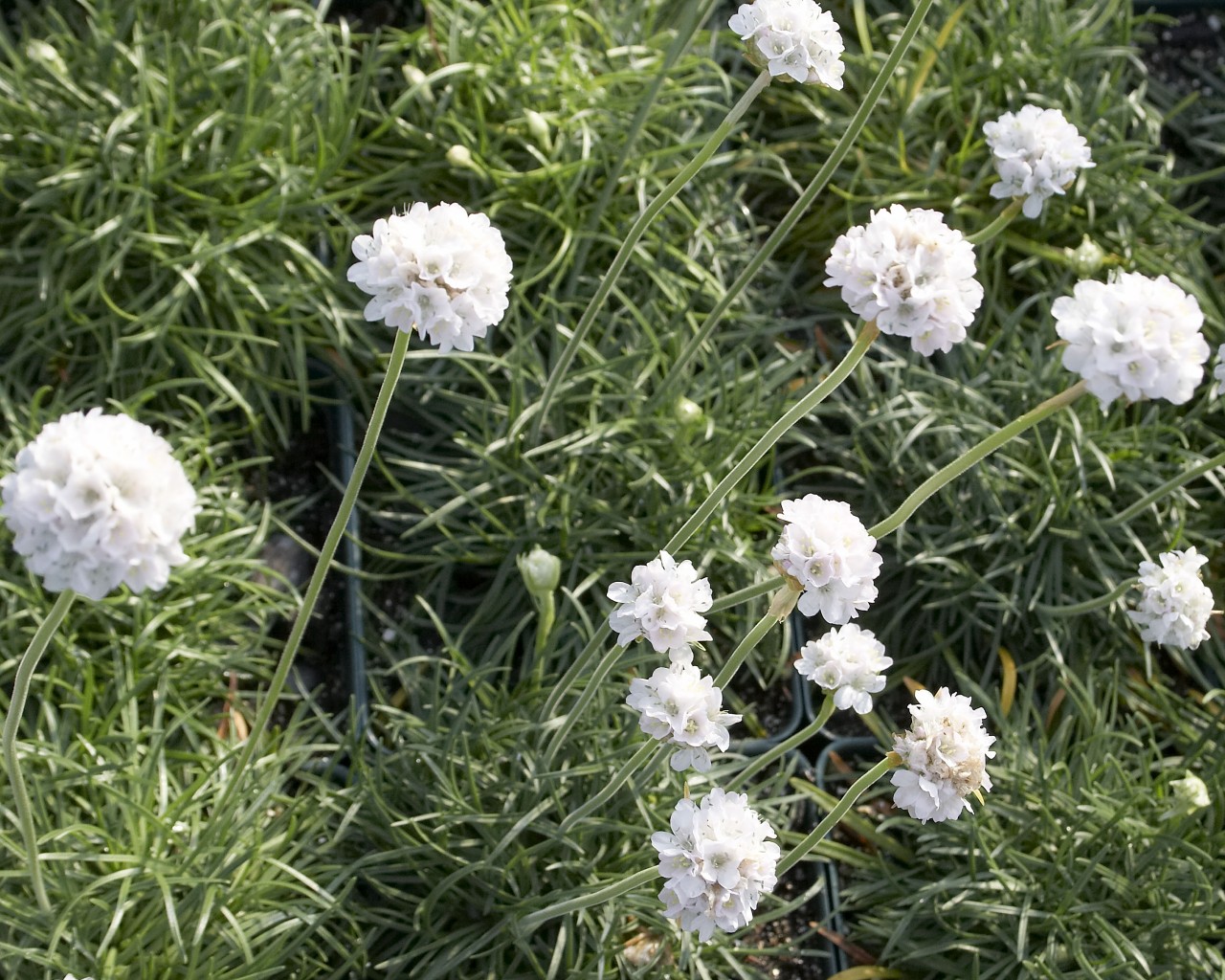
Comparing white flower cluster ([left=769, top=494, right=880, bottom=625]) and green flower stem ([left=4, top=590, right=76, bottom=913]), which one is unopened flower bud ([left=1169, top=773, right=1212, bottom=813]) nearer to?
white flower cluster ([left=769, top=494, right=880, bottom=625])

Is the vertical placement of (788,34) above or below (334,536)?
above

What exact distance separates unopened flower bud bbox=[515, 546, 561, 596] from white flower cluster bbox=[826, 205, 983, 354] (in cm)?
69

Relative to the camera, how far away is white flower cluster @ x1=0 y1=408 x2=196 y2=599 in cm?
100

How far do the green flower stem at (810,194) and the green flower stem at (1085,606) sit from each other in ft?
2.46

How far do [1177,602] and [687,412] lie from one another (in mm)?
833

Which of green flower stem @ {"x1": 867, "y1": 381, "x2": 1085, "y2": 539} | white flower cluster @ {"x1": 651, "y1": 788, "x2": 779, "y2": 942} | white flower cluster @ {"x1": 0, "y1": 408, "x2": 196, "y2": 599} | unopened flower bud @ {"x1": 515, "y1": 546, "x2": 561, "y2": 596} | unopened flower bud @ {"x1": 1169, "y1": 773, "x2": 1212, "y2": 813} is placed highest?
green flower stem @ {"x1": 867, "y1": 381, "x2": 1085, "y2": 539}

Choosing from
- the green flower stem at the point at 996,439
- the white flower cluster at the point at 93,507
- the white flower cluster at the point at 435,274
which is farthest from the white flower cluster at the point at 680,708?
the white flower cluster at the point at 93,507

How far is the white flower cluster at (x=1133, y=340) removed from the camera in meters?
1.26

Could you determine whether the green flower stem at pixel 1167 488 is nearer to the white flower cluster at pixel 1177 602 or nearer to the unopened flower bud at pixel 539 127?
the white flower cluster at pixel 1177 602

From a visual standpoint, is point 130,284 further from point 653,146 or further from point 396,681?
point 653,146

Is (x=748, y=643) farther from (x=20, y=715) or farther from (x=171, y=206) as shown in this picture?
(x=171, y=206)

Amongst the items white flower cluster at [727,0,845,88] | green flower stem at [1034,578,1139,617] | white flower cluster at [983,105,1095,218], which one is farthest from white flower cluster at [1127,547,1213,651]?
white flower cluster at [727,0,845,88]

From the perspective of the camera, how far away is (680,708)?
4.33 feet

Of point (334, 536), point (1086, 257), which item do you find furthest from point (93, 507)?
point (1086, 257)
